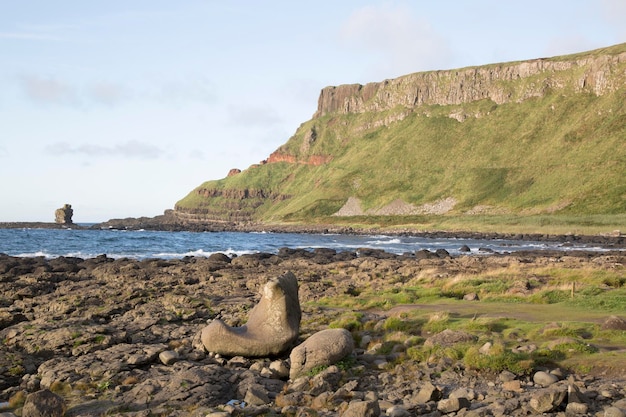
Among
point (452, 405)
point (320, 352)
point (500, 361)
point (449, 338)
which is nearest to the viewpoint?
point (452, 405)

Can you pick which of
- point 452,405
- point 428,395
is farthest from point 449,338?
point 452,405

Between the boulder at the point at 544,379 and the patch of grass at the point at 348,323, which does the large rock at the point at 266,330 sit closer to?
the patch of grass at the point at 348,323

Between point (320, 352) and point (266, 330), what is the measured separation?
8.77ft

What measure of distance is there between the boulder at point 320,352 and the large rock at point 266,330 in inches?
61.3

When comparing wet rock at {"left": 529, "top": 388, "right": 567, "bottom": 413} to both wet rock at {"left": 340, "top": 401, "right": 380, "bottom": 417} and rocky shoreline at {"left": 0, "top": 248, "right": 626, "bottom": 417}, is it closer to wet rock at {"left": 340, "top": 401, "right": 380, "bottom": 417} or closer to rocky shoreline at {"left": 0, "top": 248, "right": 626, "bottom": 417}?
rocky shoreline at {"left": 0, "top": 248, "right": 626, "bottom": 417}

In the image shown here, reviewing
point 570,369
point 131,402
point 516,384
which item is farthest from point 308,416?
point 570,369

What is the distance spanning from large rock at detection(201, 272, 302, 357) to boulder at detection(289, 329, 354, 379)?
1.56 metres

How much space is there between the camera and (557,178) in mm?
159625

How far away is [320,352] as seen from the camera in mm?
15977

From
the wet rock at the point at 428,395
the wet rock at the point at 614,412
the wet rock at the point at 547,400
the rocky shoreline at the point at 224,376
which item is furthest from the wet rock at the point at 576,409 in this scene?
the wet rock at the point at 428,395

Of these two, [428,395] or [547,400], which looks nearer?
[547,400]

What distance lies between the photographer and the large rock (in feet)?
57.4

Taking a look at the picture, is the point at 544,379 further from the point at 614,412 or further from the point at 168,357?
the point at 168,357

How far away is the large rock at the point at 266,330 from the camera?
17.5 metres
